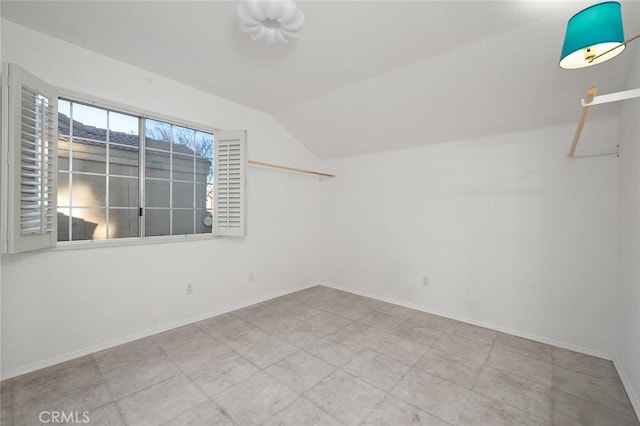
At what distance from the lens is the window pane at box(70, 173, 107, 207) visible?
7.82 ft

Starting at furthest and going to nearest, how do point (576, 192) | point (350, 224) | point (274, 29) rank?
point (350, 224) → point (576, 192) → point (274, 29)

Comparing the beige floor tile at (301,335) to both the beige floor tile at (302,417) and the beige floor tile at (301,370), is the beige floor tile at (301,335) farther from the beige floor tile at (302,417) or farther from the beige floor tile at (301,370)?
the beige floor tile at (302,417)

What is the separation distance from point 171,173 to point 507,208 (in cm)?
383

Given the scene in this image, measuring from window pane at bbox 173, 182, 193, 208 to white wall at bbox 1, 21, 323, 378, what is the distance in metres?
0.50

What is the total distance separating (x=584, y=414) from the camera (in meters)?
1.71

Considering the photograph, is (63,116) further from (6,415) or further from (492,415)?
(492,415)

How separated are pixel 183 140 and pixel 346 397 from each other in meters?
3.10

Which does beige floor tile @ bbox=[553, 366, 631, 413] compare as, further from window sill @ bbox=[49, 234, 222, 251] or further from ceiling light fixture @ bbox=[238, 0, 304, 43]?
window sill @ bbox=[49, 234, 222, 251]

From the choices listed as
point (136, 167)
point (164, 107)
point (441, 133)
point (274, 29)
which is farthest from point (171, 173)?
point (441, 133)

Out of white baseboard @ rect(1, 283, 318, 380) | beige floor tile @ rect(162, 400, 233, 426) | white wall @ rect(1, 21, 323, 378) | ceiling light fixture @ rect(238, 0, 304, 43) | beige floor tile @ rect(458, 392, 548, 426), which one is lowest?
beige floor tile @ rect(458, 392, 548, 426)

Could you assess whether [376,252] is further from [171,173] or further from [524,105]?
[171,173]

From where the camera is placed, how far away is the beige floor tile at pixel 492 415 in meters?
1.62

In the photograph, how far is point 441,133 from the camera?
10.5 feet

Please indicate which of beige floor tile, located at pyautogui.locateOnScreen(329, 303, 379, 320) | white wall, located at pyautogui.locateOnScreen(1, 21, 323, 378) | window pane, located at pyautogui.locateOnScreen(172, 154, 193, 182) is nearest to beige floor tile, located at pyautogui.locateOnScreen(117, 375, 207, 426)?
white wall, located at pyautogui.locateOnScreen(1, 21, 323, 378)
